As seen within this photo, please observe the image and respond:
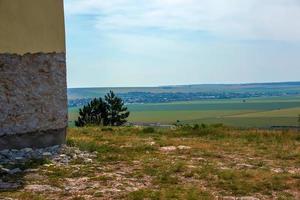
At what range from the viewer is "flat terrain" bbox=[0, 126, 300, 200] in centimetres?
808

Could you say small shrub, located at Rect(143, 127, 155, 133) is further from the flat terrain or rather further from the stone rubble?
the stone rubble

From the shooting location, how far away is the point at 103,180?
8.97 metres

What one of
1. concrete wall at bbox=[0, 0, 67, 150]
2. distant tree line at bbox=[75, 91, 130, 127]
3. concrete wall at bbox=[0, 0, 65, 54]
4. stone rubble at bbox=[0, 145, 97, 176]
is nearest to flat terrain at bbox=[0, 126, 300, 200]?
stone rubble at bbox=[0, 145, 97, 176]

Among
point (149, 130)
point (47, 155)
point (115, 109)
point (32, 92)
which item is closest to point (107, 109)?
point (115, 109)

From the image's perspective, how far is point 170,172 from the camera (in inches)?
383

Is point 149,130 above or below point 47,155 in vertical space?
below

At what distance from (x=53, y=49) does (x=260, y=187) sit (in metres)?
5.79

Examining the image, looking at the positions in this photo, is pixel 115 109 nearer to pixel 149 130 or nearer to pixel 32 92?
pixel 149 130

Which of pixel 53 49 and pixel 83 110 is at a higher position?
pixel 53 49

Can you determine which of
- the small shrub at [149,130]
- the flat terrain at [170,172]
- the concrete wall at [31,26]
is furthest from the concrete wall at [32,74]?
the small shrub at [149,130]

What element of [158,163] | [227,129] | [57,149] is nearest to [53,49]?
[57,149]

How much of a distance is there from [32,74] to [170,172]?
150 inches

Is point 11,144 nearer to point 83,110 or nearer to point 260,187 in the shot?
point 260,187

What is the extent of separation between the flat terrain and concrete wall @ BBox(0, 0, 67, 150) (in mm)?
992
